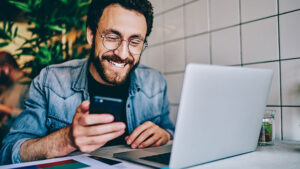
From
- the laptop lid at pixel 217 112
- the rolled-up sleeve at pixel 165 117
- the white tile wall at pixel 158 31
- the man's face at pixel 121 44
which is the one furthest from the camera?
the white tile wall at pixel 158 31

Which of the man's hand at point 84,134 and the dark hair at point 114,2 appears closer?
the man's hand at point 84,134

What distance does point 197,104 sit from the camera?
58 centimetres

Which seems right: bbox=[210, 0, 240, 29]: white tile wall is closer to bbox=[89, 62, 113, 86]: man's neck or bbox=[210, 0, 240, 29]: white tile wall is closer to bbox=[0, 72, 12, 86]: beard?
bbox=[89, 62, 113, 86]: man's neck

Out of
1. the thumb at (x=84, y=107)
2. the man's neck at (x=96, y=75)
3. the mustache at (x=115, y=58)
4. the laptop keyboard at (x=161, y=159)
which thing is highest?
the mustache at (x=115, y=58)

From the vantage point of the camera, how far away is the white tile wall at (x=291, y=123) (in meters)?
1.02

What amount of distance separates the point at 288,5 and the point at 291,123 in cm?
51

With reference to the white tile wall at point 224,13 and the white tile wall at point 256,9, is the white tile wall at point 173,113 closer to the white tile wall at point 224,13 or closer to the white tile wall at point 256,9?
the white tile wall at point 224,13

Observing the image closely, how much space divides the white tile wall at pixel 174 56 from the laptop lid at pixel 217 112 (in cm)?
78

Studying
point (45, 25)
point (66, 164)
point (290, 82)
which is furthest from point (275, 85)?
point (45, 25)

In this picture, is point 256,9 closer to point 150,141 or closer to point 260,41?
point 260,41

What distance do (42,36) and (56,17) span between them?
19 centimetres

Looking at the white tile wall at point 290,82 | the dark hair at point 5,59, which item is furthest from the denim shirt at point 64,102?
the dark hair at point 5,59

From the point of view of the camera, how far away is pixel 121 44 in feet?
3.76

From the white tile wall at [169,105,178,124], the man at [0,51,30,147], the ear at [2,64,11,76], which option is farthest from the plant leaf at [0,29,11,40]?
the white tile wall at [169,105,178,124]
